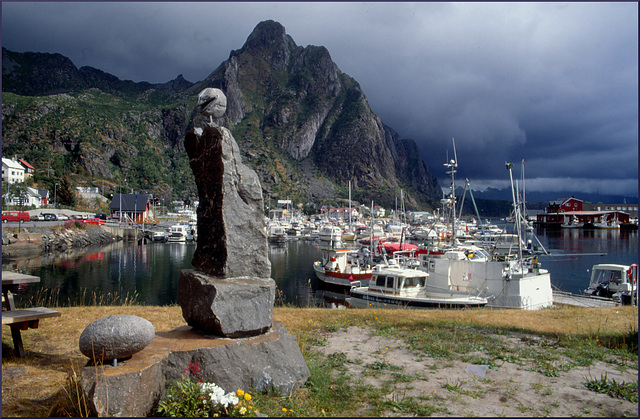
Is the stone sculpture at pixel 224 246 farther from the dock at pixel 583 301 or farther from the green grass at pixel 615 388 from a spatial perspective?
the dock at pixel 583 301

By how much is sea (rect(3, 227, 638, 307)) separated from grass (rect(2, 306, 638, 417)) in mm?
8732

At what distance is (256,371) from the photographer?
5.36 meters

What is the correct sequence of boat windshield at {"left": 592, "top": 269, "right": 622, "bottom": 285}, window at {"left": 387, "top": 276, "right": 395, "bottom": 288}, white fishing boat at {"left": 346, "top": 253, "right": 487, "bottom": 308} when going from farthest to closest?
boat windshield at {"left": 592, "top": 269, "right": 622, "bottom": 285}, window at {"left": 387, "top": 276, "right": 395, "bottom": 288}, white fishing boat at {"left": 346, "top": 253, "right": 487, "bottom": 308}

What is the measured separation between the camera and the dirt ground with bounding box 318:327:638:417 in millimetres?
4832

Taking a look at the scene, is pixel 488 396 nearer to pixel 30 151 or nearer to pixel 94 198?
pixel 94 198

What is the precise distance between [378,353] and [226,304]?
3.30 metres

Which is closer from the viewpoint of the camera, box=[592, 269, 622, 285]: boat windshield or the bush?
the bush

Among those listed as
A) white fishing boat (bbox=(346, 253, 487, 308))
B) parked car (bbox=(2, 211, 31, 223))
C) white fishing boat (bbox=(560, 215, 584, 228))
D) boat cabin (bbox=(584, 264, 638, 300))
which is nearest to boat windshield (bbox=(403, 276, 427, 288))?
white fishing boat (bbox=(346, 253, 487, 308))

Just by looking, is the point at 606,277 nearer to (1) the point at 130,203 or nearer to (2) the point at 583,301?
(2) the point at 583,301

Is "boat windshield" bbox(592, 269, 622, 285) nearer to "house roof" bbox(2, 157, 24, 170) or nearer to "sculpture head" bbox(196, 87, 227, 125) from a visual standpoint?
"sculpture head" bbox(196, 87, 227, 125)

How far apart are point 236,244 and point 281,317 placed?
204 inches

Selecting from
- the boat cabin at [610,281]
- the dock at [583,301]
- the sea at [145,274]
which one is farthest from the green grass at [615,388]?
the boat cabin at [610,281]

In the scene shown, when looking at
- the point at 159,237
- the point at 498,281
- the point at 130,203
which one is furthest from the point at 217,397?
the point at 130,203

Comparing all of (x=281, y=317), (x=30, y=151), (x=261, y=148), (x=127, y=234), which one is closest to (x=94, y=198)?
(x=127, y=234)
